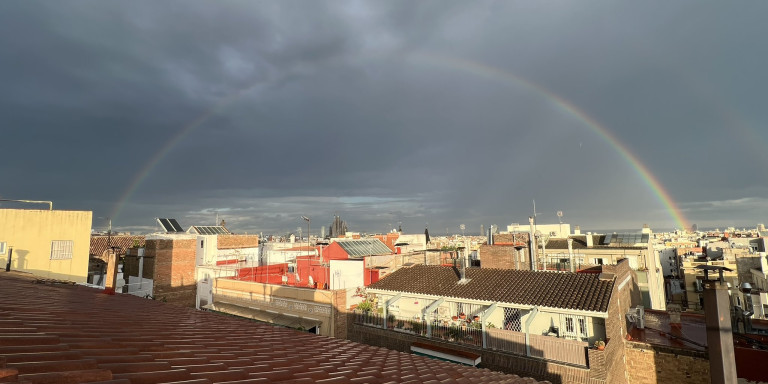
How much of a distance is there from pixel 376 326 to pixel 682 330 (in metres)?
16.9

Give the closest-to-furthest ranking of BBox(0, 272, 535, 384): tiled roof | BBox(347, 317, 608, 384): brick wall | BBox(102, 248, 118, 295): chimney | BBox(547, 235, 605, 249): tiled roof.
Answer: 1. BBox(0, 272, 535, 384): tiled roof
2. BBox(102, 248, 118, 295): chimney
3. BBox(347, 317, 608, 384): brick wall
4. BBox(547, 235, 605, 249): tiled roof

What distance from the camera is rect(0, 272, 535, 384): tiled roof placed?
2707mm

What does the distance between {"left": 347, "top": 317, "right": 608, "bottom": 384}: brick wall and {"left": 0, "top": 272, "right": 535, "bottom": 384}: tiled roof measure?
11.2 metres

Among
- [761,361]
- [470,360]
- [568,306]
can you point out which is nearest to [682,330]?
[761,361]

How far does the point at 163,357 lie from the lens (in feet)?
12.3

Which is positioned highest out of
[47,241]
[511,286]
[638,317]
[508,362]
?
[47,241]

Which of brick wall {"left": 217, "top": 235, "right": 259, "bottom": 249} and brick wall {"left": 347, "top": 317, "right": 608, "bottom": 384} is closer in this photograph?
brick wall {"left": 347, "top": 317, "right": 608, "bottom": 384}

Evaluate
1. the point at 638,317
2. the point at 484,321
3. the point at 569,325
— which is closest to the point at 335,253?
the point at 484,321

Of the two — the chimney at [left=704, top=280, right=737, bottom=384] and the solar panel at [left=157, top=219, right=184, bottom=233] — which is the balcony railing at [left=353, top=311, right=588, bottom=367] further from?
the solar panel at [left=157, top=219, right=184, bottom=233]

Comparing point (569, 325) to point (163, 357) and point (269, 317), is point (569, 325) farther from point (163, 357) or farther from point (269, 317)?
point (163, 357)

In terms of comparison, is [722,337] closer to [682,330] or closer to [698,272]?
[682,330]

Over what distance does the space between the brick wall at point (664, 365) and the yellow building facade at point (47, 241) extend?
33.0 meters

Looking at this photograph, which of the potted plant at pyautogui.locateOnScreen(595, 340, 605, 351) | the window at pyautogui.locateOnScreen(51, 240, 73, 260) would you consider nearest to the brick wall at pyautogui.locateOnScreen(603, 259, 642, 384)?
the potted plant at pyautogui.locateOnScreen(595, 340, 605, 351)

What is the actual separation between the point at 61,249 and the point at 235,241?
23.8 meters
